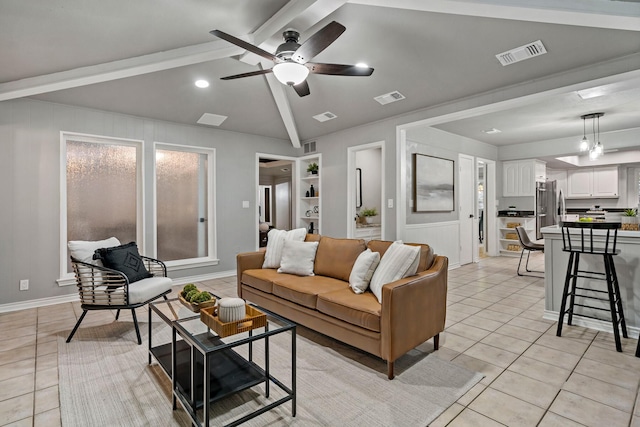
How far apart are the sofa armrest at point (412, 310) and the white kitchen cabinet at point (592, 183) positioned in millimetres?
8640

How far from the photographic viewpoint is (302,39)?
3.18 m

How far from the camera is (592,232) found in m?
3.04

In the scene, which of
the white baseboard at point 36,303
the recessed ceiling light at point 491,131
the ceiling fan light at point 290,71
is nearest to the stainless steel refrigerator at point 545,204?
the recessed ceiling light at point 491,131

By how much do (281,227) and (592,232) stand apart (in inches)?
295

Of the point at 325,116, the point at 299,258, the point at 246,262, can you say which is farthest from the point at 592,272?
the point at 325,116

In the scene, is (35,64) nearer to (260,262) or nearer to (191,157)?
(191,157)

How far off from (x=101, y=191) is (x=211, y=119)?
6.05 ft

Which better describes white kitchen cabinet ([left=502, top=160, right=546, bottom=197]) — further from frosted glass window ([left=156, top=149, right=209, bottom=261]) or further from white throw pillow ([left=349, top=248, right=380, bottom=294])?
frosted glass window ([left=156, top=149, right=209, bottom=261])

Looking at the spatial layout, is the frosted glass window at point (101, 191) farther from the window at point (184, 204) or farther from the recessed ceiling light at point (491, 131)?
the recessed ceiling light at point (491, 131)

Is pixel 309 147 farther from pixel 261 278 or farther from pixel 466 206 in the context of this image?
pixel 261 278

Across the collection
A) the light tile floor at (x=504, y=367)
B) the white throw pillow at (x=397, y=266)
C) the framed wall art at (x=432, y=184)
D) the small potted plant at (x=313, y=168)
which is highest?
the small potted plant at (x=313, y=168)

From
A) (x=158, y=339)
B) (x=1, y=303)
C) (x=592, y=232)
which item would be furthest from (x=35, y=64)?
(x=592, y=232)

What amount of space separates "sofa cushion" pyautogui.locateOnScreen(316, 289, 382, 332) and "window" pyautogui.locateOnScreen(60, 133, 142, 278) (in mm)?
3422

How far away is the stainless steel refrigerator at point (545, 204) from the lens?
7.21 m
